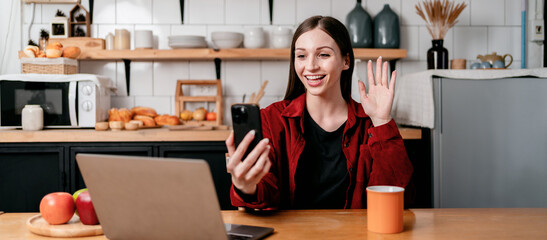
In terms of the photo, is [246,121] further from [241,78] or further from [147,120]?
[241,78]

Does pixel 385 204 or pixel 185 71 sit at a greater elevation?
pixel 185 71

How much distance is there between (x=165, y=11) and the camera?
319cm

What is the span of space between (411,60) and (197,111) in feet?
4.89

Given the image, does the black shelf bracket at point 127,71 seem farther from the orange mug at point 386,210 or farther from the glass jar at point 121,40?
the orange mug at point 386,210

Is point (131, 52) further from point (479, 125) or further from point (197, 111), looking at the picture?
point (479, 125)

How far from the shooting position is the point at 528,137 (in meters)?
2.63

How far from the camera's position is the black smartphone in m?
0.93

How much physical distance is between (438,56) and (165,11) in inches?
70.4

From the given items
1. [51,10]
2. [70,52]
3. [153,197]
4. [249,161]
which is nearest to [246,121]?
[249,161]

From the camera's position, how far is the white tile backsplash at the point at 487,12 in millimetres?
3287

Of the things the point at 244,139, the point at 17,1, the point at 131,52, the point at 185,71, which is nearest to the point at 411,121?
the point at 185,71

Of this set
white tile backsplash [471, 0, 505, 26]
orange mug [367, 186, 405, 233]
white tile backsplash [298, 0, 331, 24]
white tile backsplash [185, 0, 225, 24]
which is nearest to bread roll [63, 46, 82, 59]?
white tile backsplash [185, 0, 225, 24]

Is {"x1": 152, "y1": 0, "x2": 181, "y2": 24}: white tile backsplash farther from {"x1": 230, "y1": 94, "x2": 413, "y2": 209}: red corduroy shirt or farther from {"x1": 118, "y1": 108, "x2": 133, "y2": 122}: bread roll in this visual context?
{"x1": 230, "y1": 94, "x2": 413, "y2": 209}: red corduroy shirt

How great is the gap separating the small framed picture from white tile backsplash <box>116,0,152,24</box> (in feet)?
1.06
